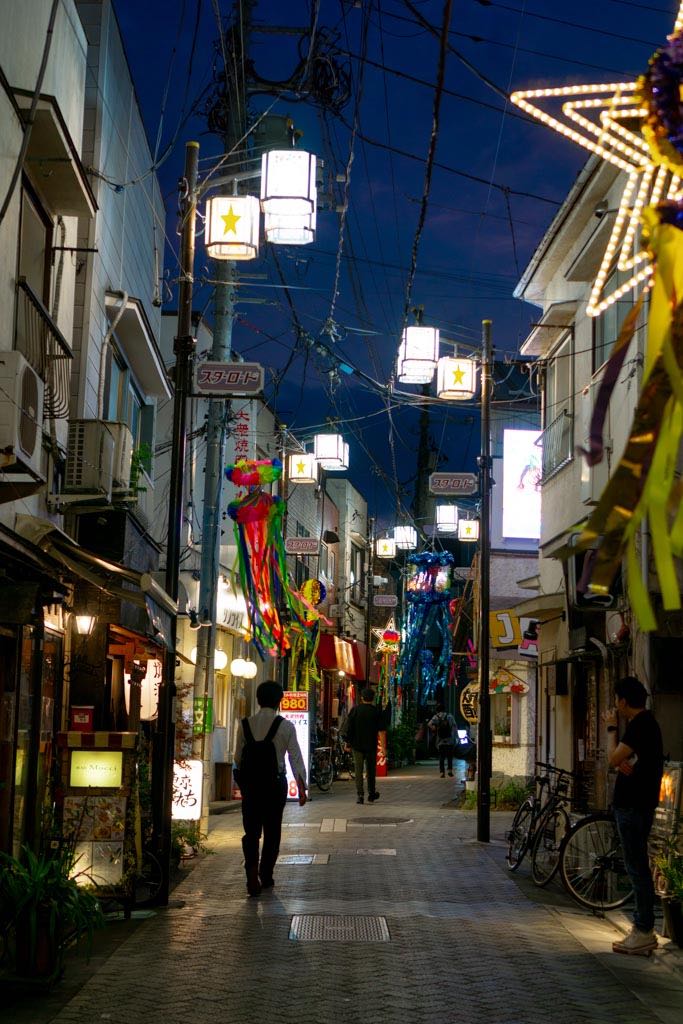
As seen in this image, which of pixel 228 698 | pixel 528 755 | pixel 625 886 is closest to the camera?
pixel 625 886

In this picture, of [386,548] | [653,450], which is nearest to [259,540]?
[653,450]

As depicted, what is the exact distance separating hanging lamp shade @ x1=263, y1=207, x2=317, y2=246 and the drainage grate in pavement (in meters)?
9.08

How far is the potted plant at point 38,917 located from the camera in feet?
27.8

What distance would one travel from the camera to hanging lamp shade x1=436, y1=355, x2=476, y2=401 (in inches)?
914

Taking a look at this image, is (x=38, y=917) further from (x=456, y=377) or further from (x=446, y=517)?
(x=446, y=517)

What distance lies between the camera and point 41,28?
40.6ft

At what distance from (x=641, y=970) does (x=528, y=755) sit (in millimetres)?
20570

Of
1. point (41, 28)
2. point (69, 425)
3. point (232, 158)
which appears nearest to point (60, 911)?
point (69, 425)

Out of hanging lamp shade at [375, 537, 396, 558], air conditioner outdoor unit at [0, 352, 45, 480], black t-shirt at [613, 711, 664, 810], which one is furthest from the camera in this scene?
hanging lamp shade at [375, 537, 396, 558]

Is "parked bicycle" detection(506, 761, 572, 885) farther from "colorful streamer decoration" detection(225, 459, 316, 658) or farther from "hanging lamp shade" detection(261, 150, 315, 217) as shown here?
"colorful streamer decoration" detection(225, 459, 316, 658)

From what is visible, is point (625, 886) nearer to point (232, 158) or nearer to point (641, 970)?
point (641, 970)

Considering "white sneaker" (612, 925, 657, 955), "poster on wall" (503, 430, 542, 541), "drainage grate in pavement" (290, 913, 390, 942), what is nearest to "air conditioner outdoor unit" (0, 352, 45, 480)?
"drainage grate in pavement" (290, 913, 390, 942)

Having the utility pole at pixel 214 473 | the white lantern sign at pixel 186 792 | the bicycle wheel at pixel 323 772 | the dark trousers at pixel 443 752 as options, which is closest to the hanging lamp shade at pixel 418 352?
the utility pole at pixel 214 473

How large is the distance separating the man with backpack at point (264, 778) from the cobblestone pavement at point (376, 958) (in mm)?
353
